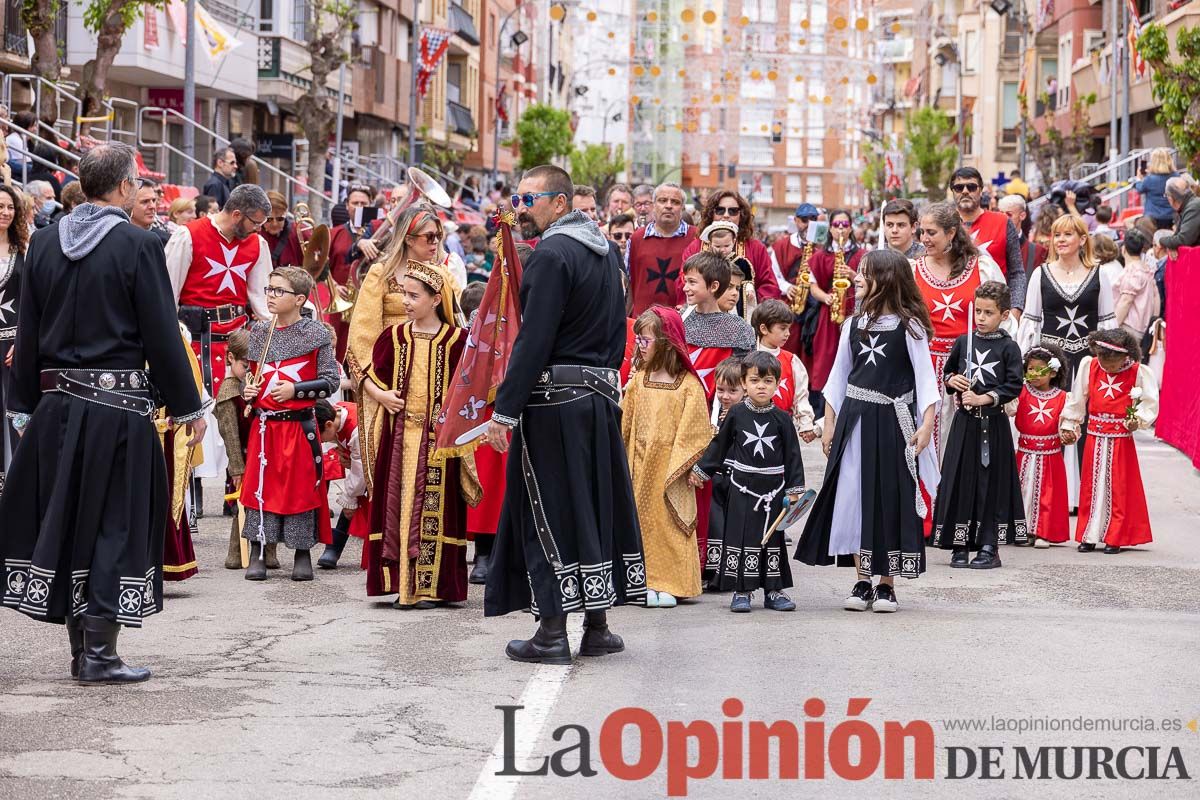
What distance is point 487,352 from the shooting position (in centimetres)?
859

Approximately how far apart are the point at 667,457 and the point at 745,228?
3452mm

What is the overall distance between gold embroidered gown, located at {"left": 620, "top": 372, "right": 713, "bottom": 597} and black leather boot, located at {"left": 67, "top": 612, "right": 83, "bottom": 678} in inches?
116


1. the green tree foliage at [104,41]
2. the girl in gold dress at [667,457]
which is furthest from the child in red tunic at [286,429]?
the green tree foliage at [104,41]

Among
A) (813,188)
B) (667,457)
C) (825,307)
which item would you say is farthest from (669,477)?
(813,188)

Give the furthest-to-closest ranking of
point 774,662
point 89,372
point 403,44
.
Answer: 1. point 403,44
2. point 774,662
3. point 89,372

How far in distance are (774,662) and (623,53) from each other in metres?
99.8

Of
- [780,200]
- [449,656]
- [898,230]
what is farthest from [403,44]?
[780,200]

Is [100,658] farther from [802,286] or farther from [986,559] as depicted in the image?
[802,286]

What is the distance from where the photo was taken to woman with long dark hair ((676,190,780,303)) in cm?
1264

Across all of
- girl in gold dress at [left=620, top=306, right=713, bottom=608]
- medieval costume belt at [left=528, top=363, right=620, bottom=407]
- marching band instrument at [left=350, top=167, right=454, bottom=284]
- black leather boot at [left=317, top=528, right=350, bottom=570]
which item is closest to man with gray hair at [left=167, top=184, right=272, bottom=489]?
marching band instrument at [left=350, top=167, right=454, bottom=284]

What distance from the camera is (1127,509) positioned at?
39.9 ft

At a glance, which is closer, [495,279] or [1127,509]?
[495,279]

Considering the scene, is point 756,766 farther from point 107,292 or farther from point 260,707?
point 107,292

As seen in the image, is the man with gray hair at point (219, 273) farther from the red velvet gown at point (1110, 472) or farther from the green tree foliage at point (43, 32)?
the green tree foliage at point (43, 32)
